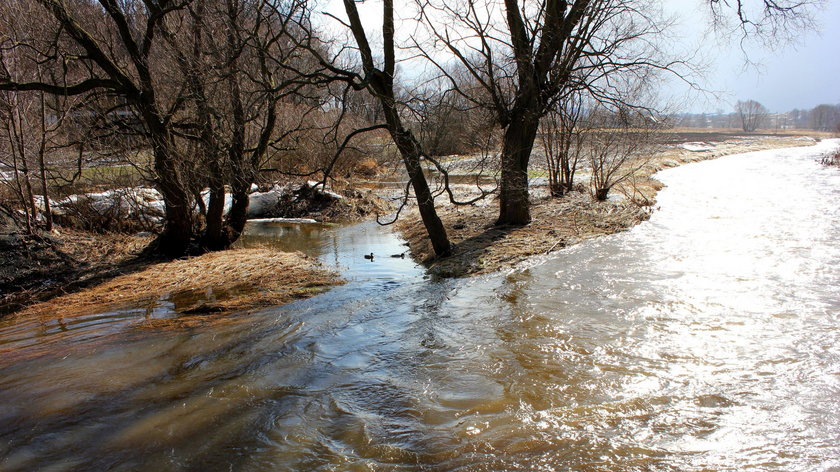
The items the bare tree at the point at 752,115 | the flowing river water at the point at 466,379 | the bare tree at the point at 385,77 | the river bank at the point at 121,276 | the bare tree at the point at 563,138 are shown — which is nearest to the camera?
the flowing river water at the point at 466,379

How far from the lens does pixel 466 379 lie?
4.80 m

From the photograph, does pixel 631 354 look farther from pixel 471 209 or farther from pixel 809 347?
pixel 471 209

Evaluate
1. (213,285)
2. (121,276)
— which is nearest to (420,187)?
Answer: (213,285)

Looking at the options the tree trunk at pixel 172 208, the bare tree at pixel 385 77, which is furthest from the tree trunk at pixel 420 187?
the tree trunk at pixel 172 208

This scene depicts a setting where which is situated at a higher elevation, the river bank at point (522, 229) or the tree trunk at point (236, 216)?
the tree trunk at point (236, 216)

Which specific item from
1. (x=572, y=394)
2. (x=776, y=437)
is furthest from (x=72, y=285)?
(x=776, y=437)

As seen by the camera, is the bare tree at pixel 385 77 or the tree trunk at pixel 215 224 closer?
the bare tree at pixel 385 77

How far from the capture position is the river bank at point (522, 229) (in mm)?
9719

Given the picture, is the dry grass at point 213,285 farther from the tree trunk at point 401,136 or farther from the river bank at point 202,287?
the tree trunk at point 401,136

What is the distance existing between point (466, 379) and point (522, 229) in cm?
733

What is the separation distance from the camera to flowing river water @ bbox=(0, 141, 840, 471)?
3.61 meters

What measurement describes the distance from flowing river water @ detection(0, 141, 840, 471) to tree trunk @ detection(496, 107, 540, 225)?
319cm

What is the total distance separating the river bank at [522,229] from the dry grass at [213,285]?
8.25 ft

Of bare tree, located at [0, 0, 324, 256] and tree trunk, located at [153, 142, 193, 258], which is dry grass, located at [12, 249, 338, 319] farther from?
bare tree, located at [0, 0, 324, 256]
